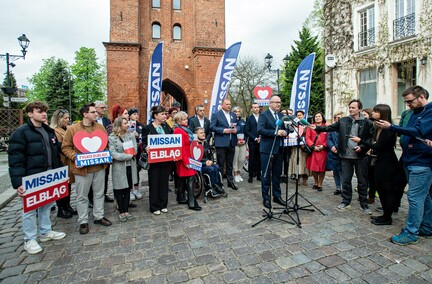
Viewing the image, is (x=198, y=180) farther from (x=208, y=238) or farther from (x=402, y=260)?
(x=402, y=260)

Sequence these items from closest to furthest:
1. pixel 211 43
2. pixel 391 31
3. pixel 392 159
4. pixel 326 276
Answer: pixel 326 276, pixel 392 159, pixel 391 31, pixel 211 43

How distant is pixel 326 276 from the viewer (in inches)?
114

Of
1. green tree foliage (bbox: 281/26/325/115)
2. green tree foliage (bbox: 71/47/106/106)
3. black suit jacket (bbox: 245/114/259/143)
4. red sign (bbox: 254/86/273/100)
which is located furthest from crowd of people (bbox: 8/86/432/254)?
green tree foliage (bbox: 71/47/106/106)

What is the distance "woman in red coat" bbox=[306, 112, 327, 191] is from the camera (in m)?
6.33

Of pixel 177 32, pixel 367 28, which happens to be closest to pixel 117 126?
pixel 177 32

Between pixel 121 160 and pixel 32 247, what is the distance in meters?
1.77

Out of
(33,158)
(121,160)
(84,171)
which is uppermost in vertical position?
(33,158)

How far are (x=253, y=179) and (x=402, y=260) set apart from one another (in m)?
4.79

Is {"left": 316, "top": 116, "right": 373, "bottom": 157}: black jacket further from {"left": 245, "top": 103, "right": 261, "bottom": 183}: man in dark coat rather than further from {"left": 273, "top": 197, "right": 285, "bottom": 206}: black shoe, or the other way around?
{"left": 245, "top": 103, "right": 261, "bottom": 183}: man in dark coat

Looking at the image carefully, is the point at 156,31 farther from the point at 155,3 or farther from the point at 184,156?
the point at 184,156

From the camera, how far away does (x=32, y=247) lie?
3590mm

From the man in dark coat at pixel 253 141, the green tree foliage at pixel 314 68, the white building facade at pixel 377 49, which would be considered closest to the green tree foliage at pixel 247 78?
the green tree foliage at pixel 314 68

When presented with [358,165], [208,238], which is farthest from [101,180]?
[358,165]

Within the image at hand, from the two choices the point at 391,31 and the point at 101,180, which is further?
the point at 391,31
